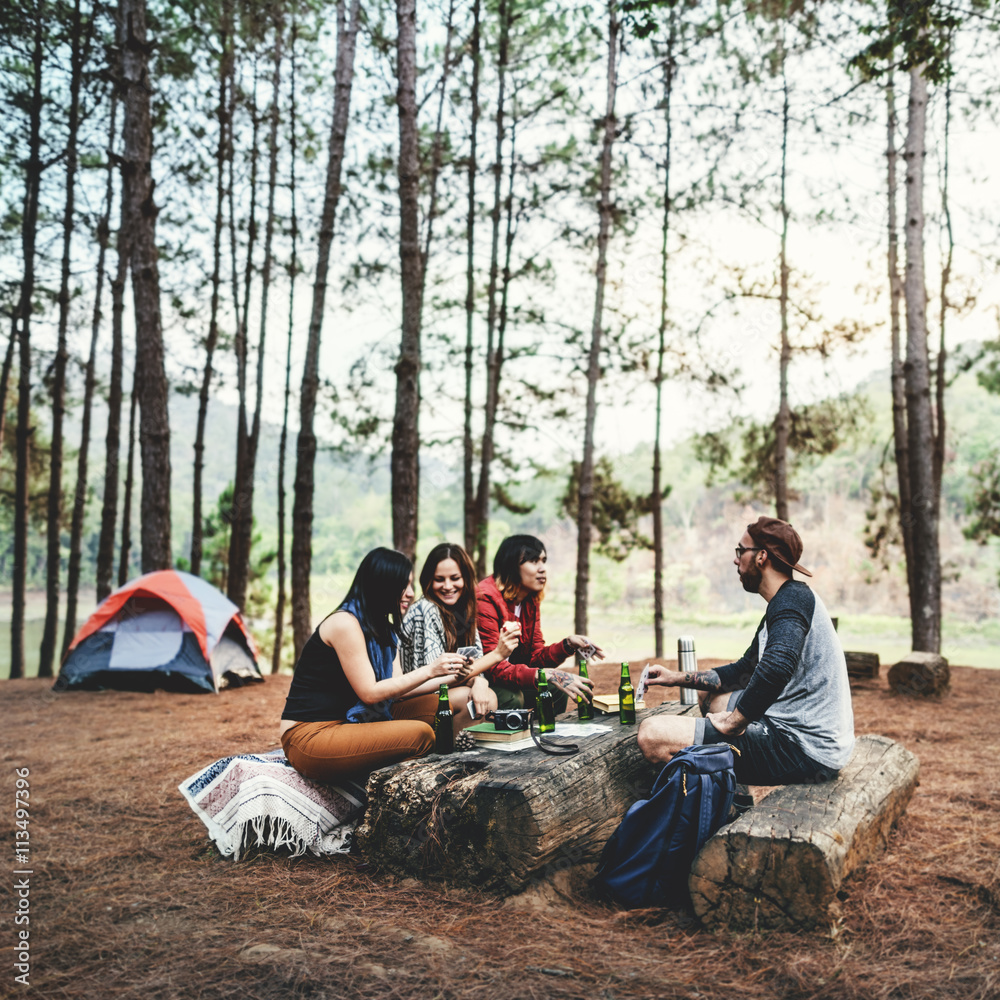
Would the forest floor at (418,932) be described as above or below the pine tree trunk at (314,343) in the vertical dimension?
below

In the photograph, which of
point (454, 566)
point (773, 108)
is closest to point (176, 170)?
point (773, 108)

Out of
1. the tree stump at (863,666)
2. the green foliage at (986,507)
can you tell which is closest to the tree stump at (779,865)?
the tree stump at (863,666)

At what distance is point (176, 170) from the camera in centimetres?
1223

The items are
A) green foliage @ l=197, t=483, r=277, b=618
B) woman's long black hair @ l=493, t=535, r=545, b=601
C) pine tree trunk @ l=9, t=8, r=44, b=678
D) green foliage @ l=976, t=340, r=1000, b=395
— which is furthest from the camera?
green foliage @ l=197, t=483, r=277, b=618

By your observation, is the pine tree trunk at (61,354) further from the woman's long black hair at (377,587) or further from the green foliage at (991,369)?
the green foliage at (991,369)

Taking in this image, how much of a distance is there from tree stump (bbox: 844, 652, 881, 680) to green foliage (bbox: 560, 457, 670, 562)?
4.45m

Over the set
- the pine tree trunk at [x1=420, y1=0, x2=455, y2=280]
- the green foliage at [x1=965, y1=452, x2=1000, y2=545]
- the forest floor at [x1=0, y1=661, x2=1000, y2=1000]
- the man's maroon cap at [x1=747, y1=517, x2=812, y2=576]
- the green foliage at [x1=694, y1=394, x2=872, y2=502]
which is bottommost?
the forest floor at [x1=0, y1=661, x2=1000, y2=1000]

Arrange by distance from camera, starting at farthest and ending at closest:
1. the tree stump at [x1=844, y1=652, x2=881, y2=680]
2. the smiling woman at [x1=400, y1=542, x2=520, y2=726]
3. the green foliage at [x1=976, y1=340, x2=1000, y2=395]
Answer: the green foliage at [x1=976, y1=340, x2=1000, y2=395]
the tree stump at [x1=844, y1=652, x2=881, y2=680]
the smiling woman at [x1=400, y1=542, x2=520, y2=726]

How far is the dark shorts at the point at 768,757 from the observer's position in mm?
3066

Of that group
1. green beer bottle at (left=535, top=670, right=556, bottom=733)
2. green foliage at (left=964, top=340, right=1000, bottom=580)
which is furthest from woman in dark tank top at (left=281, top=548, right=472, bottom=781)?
green foliage at (left=964, top=340, right=1000, bottom=580)

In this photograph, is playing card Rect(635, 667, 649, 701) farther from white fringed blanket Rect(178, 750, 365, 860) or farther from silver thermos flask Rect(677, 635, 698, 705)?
white fringed blanket Rect(178, 750, 365, 860)

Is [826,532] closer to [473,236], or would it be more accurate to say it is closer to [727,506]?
[727,506]

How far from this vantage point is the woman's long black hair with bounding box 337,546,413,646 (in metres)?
3.46

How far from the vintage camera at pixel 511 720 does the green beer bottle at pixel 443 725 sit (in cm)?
24
